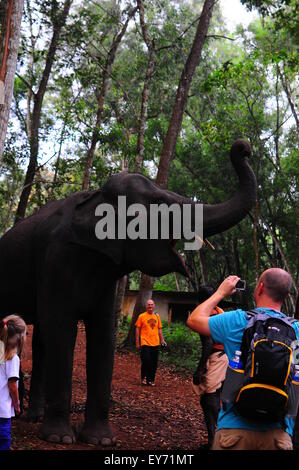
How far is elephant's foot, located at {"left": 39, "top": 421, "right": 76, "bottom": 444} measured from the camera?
567 cm

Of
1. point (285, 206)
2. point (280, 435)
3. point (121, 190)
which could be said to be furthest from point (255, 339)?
point (285, 206)

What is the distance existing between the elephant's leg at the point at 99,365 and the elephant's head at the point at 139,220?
534 millimetres

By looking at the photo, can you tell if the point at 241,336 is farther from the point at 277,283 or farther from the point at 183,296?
the point at 183,296

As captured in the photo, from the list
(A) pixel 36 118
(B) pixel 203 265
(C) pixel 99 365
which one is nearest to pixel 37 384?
(C) pixel 99 365

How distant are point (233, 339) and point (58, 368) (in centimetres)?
293

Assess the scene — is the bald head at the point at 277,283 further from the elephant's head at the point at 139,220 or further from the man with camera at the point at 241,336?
the elephant's head at the point at 139,220

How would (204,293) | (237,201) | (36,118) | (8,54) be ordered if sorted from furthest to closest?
1. (36,118)
2. (8,54)
3. (204,293)
4. (237,201)

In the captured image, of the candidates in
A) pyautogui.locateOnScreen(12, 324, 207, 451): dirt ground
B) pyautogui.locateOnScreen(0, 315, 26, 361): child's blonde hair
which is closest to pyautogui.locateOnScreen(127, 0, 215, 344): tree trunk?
pyautogui.locateOnScreen(12, 324, 207, 451): dirt ground

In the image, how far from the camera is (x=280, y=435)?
10.7ft

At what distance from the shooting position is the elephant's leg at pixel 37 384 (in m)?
6.96

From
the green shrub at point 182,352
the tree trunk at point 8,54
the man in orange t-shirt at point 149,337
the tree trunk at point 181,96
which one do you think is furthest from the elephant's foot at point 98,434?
the tree trunk at point 181,96

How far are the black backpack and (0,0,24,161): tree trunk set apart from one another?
4.93m

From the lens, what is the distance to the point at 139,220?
5.70m

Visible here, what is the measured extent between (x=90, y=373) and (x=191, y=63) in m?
10.9
